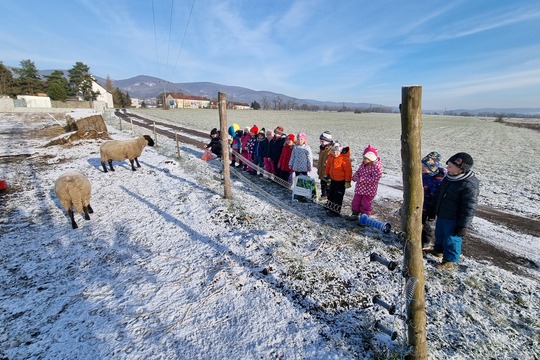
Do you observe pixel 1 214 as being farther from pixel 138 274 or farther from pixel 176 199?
pixel 138 274

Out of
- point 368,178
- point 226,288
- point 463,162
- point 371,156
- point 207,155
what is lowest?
point 226,288

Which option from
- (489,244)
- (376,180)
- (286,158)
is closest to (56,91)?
(286,158)

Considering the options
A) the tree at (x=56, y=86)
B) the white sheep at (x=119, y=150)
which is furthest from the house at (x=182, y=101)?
the white sheep at (x=119, y=150)

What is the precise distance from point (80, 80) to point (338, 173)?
89220 mm

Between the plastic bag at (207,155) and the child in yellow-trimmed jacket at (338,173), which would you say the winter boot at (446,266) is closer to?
the child in yellow-trimmed jacket at (338,173)

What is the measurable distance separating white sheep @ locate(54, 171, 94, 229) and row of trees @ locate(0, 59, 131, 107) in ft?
247

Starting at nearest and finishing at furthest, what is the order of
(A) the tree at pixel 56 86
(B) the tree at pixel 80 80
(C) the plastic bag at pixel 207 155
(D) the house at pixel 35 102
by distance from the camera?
(C) the plastic bag at pixel 207 155, (D) the house at pixel 35 102, (A) the tree at pixel 56 86, (B) the tree at pixel 80 80

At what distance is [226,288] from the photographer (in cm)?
391

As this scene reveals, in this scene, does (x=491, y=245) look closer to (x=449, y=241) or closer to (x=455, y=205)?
(x=449, y=241)

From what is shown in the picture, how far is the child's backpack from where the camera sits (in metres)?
7.13

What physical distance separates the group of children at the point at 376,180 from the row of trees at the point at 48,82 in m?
76.7

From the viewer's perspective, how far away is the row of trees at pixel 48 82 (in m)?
57.1

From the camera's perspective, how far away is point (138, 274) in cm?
425

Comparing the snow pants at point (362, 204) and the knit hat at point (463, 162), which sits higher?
the knit hat at point (463, 162)
